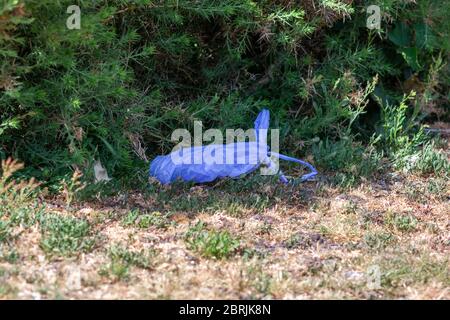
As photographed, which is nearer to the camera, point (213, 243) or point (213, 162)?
point (213, 243)

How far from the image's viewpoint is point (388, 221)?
4691 mm

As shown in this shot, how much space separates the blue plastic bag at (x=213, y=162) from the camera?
5.18 m

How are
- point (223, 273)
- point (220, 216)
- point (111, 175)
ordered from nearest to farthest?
point (223, 273), point (220, 216), point (111, 175)

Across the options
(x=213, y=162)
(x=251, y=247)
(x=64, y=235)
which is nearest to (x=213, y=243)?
(x=251, y=247)

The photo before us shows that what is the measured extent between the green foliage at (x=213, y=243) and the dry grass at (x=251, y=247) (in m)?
0.03

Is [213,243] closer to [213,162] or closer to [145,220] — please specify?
[145,220]

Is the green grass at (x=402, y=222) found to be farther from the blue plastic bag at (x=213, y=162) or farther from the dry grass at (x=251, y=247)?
the blue plastic bag at (x=213, y=162)

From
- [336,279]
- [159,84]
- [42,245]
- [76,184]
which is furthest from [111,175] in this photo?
[336,279]

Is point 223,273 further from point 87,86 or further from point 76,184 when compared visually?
point 87,86

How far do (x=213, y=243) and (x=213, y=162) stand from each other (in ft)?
4.30

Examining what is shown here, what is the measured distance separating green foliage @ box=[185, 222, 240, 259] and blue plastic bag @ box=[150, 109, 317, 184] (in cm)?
103

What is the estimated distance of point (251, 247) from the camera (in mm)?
4172
